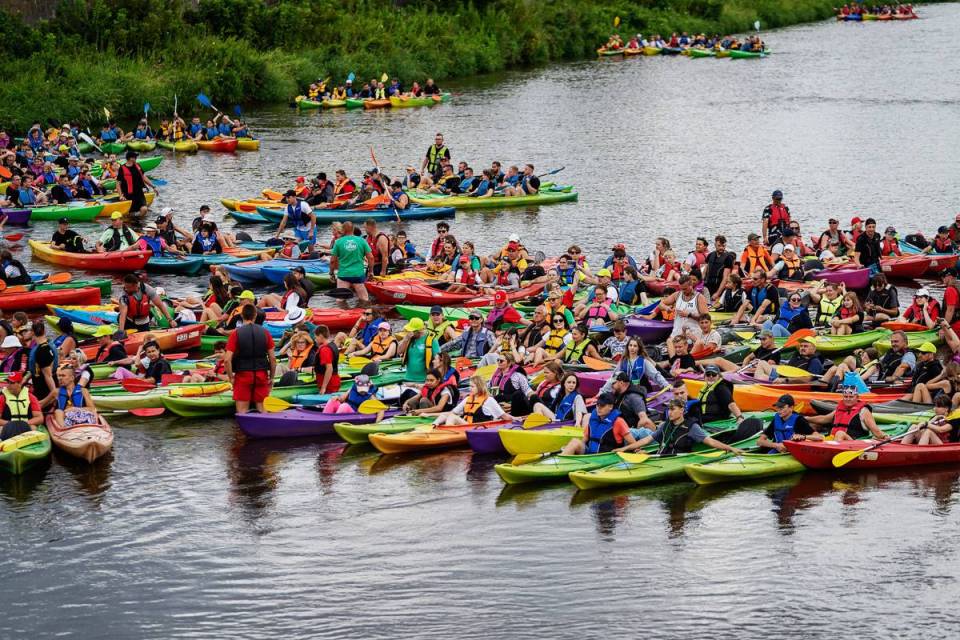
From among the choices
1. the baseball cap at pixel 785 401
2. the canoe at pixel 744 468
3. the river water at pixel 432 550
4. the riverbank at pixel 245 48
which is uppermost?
the riverbank at pixel 245 48

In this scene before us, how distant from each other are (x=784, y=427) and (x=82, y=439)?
8333mm

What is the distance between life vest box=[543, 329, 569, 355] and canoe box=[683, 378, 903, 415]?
206 centimetres

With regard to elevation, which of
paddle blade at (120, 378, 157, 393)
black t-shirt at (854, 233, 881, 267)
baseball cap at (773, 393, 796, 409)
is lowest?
baseball cap at (773, 393, 796, 409)

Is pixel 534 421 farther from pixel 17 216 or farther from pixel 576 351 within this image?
pixel 17 216

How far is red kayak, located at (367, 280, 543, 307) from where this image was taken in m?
24.3

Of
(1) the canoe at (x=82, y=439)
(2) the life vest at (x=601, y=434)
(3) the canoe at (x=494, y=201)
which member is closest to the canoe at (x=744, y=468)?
(2) the life vest at (x=601, y=434)

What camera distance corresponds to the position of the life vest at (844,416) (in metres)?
16.8

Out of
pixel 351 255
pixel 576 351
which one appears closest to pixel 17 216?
pixel 351 255

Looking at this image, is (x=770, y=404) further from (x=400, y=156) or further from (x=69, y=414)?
(x=400, y=156)

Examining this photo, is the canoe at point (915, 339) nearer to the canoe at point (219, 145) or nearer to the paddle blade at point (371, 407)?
the paddle blade at point (371, 407)

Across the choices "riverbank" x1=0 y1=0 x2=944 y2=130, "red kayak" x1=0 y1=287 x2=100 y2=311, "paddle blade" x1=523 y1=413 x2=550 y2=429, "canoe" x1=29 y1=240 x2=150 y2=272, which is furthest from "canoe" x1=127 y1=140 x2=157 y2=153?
"paddle blade" x1=523 y1=413 x2=550 y2=429

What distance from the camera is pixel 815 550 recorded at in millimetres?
14766

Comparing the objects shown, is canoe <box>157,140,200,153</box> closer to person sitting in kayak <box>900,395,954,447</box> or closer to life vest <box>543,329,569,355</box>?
life vest <box>543,329,569,355</box>

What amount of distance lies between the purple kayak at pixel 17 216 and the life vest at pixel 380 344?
14.7 meters
